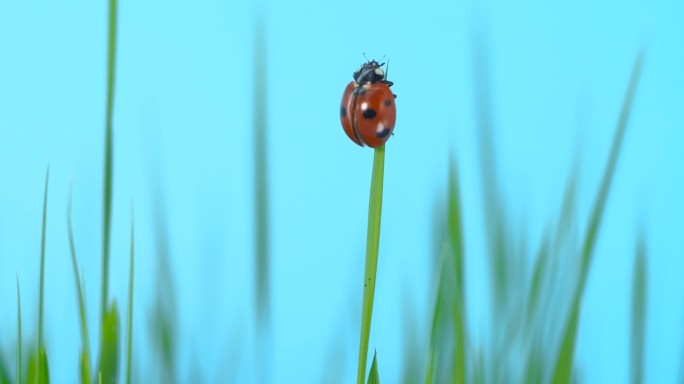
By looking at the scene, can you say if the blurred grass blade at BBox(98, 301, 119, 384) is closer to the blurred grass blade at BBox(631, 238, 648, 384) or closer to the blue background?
the blue background

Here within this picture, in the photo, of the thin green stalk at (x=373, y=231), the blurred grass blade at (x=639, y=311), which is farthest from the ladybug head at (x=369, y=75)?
the blurred grass blade at (x=639, y=311)

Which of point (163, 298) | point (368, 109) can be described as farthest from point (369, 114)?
point (163, 298)

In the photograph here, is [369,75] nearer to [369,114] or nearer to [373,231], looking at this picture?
[369,114]

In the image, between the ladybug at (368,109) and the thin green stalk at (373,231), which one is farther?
the ladybug at (368,109)

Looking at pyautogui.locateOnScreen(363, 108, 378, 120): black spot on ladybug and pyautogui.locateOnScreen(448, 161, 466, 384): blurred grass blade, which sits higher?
pyautogui.locateOnScreen(363, 108, 378, 120): black spot on ladybug

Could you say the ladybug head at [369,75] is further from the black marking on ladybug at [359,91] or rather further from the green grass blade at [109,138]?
the green grass blade at [109,138]

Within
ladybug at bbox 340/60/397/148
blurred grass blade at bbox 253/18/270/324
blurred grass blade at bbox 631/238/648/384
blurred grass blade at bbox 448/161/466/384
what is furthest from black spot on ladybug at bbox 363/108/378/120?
blurred grass blade at bbox 631/238/648/384

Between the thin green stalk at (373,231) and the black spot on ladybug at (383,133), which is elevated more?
the black spot on ladybug at (383,133)
